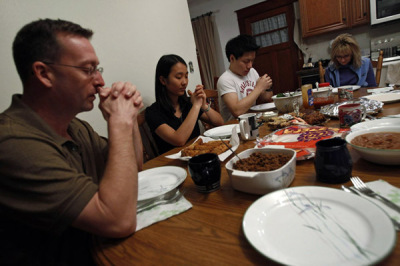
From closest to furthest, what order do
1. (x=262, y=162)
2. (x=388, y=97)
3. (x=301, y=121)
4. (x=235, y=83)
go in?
(x=262, y=162)
(x=301, y=121)
(x=388, y=97)
(x=235, y=83)

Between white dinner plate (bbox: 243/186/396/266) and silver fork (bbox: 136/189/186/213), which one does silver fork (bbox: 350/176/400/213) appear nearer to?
white dinner plate (bbox: 243/186/396/266)

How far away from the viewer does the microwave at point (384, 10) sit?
138 inches

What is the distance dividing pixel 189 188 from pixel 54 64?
2.07 ft

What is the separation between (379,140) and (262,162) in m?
0.41

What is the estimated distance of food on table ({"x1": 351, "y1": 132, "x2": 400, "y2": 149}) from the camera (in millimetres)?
724

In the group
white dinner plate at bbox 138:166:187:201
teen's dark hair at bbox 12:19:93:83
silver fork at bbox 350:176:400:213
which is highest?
teen's dark hair at bbox 12:19:93:83

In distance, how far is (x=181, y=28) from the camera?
282 centimetres

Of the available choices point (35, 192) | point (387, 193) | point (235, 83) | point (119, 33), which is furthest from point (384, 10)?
point (35, 192)

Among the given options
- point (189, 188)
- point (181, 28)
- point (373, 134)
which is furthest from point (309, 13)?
point (189, 188)

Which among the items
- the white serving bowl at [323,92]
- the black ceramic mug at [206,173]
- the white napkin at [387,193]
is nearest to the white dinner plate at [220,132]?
the black ceramic mug at [206,173]

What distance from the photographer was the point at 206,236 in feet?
1.90

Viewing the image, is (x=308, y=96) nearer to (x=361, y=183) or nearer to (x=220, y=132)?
(x=220, y=132)

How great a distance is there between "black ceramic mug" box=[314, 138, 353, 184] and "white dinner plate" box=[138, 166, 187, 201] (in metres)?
0.47

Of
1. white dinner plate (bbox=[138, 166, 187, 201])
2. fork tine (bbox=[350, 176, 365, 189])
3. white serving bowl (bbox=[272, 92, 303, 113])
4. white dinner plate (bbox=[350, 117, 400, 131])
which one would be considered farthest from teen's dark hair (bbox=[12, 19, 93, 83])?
white serving bowl (bbox=[272, 92, 303, 113])
